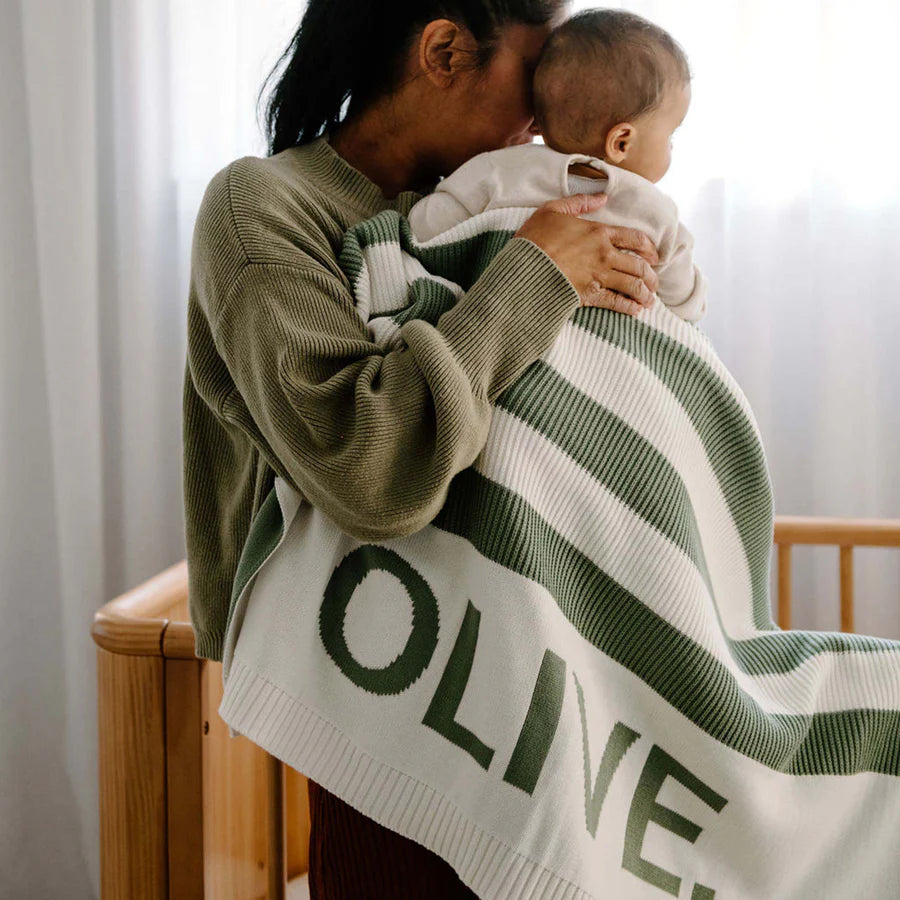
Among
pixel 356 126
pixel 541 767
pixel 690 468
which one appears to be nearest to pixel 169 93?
pixel 356 126

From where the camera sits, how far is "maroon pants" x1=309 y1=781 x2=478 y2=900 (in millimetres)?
778

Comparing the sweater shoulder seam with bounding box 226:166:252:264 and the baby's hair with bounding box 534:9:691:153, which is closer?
the sweater shoulder seam with bounding box 226:166:252:264

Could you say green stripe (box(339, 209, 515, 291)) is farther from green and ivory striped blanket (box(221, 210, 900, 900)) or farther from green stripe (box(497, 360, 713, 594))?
green stripe (box(497, 360, 713, 594))

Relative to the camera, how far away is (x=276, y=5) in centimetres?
170

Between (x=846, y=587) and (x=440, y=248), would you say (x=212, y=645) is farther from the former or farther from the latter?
(x=846, y=587)

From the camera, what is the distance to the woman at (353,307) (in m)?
0.66

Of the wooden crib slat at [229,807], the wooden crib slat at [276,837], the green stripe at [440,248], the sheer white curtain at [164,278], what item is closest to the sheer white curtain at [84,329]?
the sheer white curtain at [164,278]

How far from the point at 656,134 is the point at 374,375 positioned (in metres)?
0.38

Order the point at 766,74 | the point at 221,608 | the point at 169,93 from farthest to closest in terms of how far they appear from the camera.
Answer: the point at 169,93, the point at 766,74, the point at 221,608

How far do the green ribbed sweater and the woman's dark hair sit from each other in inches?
5.6

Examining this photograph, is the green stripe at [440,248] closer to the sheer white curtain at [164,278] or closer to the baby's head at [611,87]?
the baby's head at [611,87]

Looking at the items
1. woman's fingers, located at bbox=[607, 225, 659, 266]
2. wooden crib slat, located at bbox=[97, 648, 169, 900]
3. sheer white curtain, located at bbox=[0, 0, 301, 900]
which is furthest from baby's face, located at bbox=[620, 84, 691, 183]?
sheer white curtain, located at bbox=[0, 0, 301, 900]

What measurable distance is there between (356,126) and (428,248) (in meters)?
0.21

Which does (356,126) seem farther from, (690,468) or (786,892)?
(786,892)
